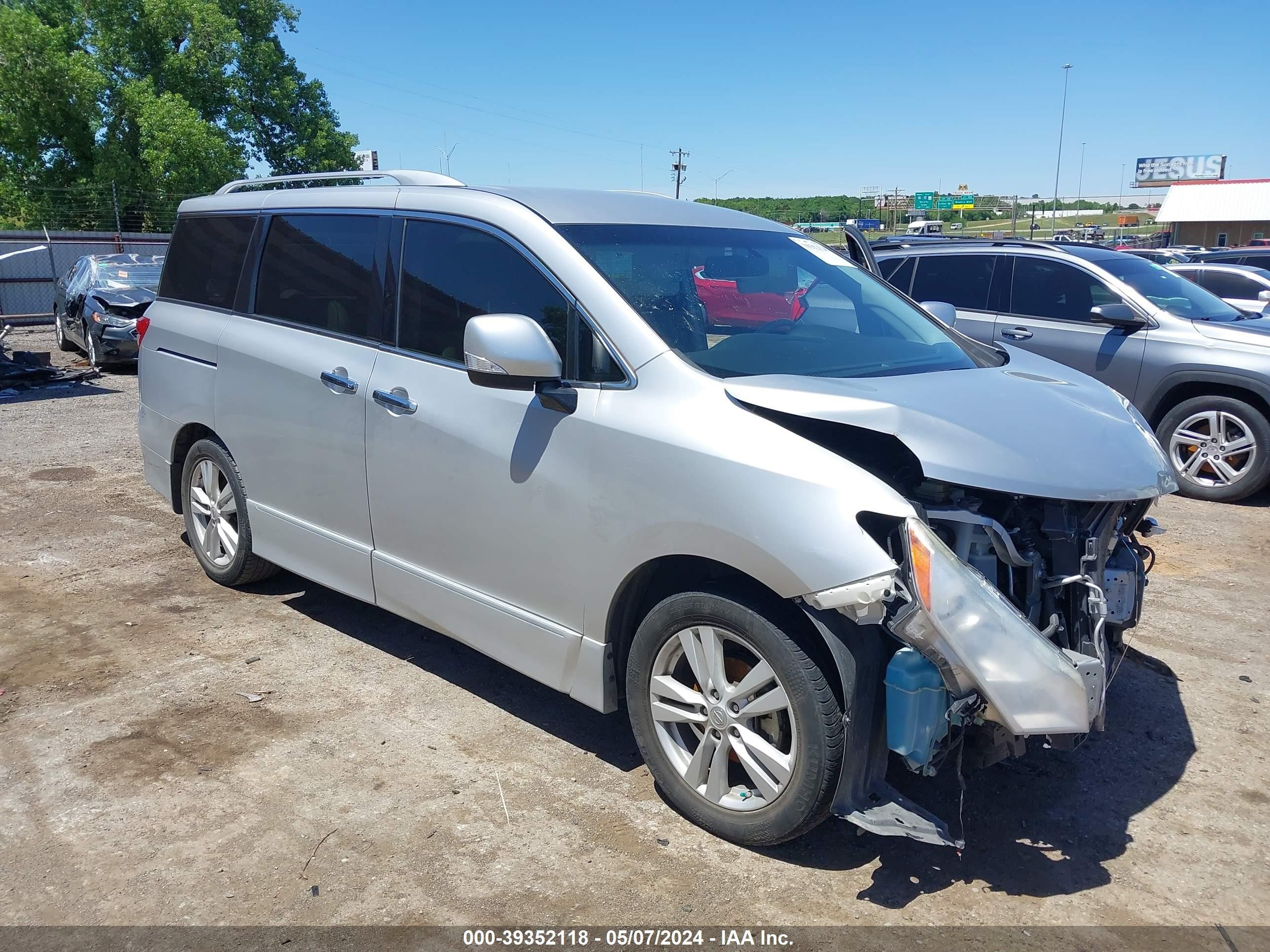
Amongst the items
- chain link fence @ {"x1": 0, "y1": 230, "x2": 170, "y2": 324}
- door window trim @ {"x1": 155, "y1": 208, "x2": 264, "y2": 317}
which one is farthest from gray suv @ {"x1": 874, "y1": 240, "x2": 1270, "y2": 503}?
chain link fence @ {"x1": 0, "y1": 230, "x2": 170, "y2": 324}

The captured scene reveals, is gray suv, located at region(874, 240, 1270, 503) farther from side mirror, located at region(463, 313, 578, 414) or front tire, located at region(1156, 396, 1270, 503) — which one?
side mirror, located at region(463, 313, 578, 414)

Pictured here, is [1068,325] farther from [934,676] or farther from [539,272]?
[934,676]

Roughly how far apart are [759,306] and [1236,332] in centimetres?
576

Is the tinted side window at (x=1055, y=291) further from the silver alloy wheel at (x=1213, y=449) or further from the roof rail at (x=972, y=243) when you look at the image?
the silver alloy wheel at (x=1213, y=449)

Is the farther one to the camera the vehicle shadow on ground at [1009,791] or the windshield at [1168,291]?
the windshield at [1168,291]

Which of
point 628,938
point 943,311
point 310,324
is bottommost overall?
point 628,938

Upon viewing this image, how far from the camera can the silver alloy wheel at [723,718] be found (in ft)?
10.2

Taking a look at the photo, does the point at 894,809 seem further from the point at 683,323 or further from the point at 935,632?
the point at 683,323

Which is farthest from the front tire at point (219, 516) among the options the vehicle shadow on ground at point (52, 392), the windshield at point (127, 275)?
the windshield at point (127, 275)

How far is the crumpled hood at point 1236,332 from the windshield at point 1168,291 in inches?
5.7

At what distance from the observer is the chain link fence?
22859 mm

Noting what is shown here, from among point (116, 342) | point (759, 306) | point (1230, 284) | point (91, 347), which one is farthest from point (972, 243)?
point (91, 347)

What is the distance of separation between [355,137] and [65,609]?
147ft

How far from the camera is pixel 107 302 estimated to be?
46.7ft
